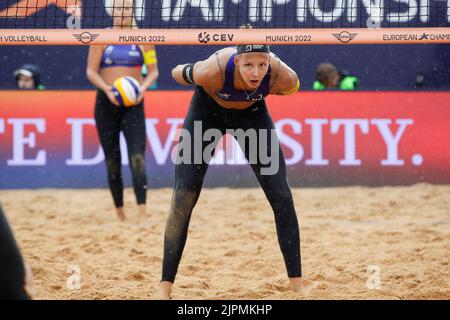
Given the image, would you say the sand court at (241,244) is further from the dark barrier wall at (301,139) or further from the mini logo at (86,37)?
the mini logo at (86,37)

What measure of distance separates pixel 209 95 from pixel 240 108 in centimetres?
21

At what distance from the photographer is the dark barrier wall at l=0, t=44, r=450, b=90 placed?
12367 millimetres

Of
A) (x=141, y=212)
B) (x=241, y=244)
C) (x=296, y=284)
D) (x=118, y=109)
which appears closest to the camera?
(x=296, y=284)

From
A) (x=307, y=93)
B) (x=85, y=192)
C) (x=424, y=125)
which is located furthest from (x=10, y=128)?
(x=424, y=125)

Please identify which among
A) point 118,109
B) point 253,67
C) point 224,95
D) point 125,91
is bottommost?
point 118,109

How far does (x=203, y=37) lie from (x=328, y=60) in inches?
287

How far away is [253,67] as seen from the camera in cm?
482

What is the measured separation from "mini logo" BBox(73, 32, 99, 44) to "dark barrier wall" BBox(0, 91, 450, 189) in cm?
515

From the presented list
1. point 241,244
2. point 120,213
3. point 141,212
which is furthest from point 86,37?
point 120,213

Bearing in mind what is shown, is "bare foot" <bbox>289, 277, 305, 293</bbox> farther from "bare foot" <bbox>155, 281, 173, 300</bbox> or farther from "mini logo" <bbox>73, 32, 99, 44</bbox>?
"mini logo" <bbox>73, 32, 99, 44</bbox>

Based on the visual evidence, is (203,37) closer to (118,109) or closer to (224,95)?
(224,95)

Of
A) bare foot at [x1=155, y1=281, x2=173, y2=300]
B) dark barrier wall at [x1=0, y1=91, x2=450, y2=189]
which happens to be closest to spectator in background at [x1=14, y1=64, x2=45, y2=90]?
dark barrier wall at [x1=0, y1=91, x2=450, y2=189]

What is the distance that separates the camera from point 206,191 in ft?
34.8
